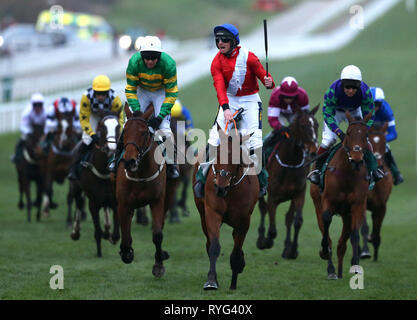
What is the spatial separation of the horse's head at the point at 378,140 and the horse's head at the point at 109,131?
3.45m

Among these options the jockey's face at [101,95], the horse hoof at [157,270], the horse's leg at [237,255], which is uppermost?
the jockey's face at [101,95]

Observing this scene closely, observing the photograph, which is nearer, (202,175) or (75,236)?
(202,175)

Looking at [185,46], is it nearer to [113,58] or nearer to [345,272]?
[113,58]

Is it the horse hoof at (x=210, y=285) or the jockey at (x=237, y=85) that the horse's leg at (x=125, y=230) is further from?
the horse hoof at (x=210, y=285)

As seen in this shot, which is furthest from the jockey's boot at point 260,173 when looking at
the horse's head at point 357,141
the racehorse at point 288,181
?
the racehorse at point 288,181

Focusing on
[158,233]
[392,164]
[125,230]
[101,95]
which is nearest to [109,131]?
[101,95]

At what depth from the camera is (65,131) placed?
1703 centimetres

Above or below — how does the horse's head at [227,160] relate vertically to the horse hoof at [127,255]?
above

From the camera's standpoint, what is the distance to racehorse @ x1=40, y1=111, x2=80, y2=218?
16953 millimetres

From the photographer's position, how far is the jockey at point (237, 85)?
10547 millimetres

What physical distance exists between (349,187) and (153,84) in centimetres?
263

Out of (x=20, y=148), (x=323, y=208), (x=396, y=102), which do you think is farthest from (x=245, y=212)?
(x=396, y=102)

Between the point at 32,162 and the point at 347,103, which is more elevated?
the point at 347,103

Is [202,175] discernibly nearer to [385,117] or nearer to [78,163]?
[78,163]
